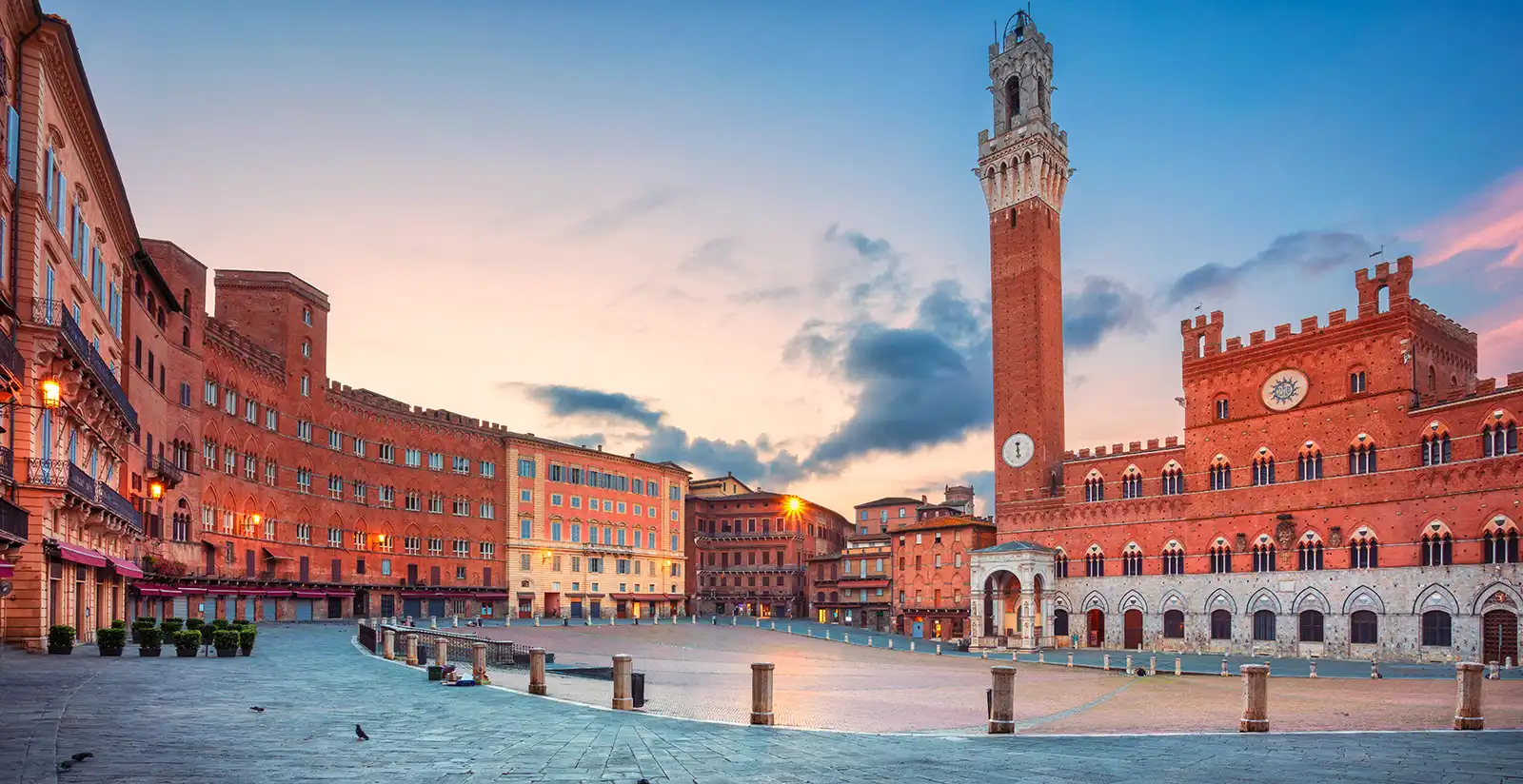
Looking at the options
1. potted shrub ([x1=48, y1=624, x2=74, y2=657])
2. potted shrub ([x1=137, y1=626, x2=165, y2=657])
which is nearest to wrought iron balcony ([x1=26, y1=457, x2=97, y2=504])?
potted shrub ([x1=48, y1=624, x2=74, y2=657])

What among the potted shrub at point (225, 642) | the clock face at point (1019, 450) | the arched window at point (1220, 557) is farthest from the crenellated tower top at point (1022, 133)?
the potted shrub at point (225, 642)

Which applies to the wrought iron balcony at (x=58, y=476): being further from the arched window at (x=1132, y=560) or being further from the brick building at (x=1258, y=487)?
the arched window at (x=1132, y=560)

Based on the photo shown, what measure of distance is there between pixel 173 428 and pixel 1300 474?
2348 inches

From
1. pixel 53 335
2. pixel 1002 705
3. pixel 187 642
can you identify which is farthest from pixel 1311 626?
pixel 53 335

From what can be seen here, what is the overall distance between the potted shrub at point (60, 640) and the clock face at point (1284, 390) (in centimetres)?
5700

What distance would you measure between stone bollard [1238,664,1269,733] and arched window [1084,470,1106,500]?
51112mm

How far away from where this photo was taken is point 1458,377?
2317 inches

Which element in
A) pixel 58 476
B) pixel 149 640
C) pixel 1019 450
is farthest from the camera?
pixel 1019 450

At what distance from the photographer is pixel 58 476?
29.9 metres

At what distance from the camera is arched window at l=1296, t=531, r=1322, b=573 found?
56.8 m

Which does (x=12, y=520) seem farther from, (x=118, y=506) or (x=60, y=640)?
(x=118, y=506)

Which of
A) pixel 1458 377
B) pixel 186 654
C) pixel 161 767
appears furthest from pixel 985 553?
pixel 161 767

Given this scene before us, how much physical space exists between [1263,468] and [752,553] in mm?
57105

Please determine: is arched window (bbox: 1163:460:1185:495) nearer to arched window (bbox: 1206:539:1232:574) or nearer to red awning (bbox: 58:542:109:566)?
arched window (bbox: 1206:539:1232:574)
